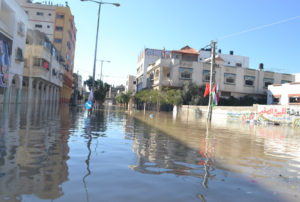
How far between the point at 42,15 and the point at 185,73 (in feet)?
113

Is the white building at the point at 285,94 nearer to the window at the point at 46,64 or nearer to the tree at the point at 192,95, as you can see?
the tree at the point at 192,95

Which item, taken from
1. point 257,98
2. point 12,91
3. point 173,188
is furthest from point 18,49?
point 257,98

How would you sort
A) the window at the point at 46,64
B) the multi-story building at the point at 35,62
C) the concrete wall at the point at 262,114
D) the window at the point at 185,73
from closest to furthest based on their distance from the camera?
the concrete wall at the point at 262,114 < the multi-story building at the point at 35,62 < the window at the point at 46,64 < the window at the point at 185,73

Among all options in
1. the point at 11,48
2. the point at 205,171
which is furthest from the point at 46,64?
the point at 205,171

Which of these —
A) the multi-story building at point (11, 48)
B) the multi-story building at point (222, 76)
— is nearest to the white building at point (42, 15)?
the multi-story building at point (222, 76)

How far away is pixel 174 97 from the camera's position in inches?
1852

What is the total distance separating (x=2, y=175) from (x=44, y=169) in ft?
2.30

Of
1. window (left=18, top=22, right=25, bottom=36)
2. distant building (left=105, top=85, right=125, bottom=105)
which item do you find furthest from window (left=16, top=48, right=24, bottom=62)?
distant building (left=105, top=85, right=125, bottom=105)

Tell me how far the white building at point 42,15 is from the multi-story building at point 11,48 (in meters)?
26.4

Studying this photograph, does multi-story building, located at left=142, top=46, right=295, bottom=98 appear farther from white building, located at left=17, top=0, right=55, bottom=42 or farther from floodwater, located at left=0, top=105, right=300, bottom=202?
floodwater, located at left=0, top=105, right=300, bottom=202

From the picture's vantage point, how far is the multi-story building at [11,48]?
26.4 metres

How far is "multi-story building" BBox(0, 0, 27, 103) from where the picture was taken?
86.7ft

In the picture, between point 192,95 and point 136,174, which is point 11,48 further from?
point 192,95

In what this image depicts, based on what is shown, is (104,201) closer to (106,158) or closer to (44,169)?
(44,169)
